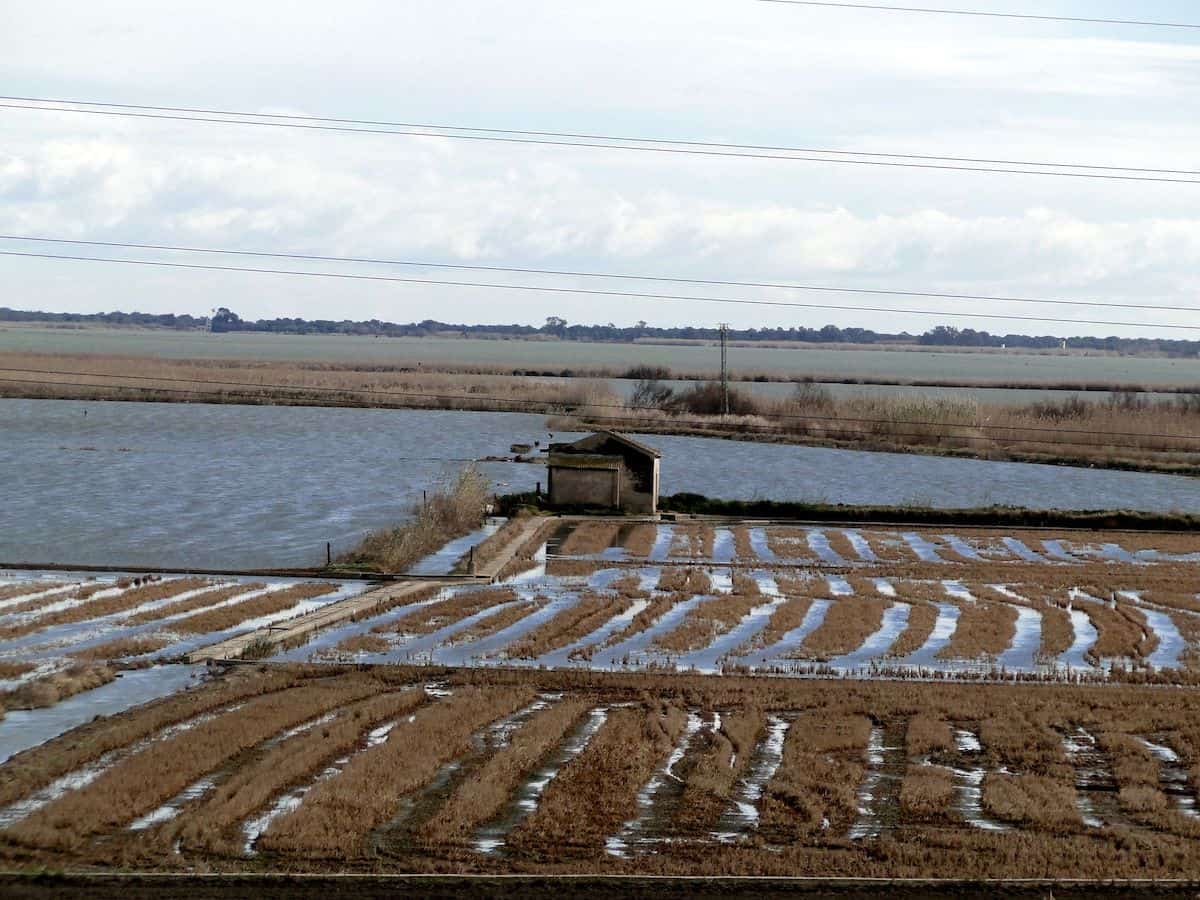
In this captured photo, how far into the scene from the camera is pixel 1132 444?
72062 millimetres

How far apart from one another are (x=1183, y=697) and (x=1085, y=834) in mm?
7825

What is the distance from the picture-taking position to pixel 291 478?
57969 millimetres

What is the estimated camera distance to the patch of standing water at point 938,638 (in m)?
25.5

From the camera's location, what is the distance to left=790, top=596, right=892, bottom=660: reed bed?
26211 mm

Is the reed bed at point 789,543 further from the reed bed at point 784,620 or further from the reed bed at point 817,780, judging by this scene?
the reed bed at point 817,780

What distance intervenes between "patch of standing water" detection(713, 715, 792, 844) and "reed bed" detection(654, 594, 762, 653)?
5698 mm

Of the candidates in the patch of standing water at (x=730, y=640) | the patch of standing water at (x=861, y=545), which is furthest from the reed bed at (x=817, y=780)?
the patch of standing water at (x=861, y=545)

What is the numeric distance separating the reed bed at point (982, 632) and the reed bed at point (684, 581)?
5735 millimetres

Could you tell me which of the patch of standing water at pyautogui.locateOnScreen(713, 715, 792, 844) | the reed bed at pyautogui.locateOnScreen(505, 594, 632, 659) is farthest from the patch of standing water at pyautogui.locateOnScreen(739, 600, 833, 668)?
the patch of standing water at pyautogui.locateOnScreen(713, 715, 792, 844)

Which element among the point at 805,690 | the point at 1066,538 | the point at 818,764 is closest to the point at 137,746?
the point at 818,764

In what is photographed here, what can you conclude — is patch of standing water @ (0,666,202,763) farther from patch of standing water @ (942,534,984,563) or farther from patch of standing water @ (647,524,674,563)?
patch of standing water @ (942,534,984,563)

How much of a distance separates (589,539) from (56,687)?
22.1 metres

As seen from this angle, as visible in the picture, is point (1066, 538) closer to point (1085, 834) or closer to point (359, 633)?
point (359, 633)

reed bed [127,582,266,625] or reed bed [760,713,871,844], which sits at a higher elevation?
reed bed [760,713,871,844]
